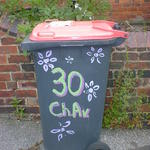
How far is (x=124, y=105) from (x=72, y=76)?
104cm

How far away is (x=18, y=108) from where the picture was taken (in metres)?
4.04

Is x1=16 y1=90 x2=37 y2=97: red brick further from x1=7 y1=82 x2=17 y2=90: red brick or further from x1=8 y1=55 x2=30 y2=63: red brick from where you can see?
x1=8 y1=55 x2=30 y2=63: red brick

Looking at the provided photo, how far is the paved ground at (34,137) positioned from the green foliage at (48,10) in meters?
1.13

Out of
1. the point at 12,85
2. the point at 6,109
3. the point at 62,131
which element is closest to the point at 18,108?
the point at 6,109

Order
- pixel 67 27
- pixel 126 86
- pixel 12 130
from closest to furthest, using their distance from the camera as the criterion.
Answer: pixel 67 27, pixel 126 86, pixel 12 130

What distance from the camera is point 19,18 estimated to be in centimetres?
396

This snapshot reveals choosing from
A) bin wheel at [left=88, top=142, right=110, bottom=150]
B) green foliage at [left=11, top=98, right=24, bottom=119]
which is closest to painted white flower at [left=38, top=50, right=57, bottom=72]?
bin wheel at [left=88, top=142, right=110, bottom=150]

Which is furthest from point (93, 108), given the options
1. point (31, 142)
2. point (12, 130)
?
point (12, 130)

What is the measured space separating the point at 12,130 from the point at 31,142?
13.4 inches

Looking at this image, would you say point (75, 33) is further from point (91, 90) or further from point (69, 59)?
point (91, 90)

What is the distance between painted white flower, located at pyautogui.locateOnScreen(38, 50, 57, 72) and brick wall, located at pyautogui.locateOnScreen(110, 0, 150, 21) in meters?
3.11

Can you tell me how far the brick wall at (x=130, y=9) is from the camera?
573cm

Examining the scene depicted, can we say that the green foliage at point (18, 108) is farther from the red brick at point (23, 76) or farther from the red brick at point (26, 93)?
the red brick at point (23, 76)

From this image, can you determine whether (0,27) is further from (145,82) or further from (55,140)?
(145,82)
